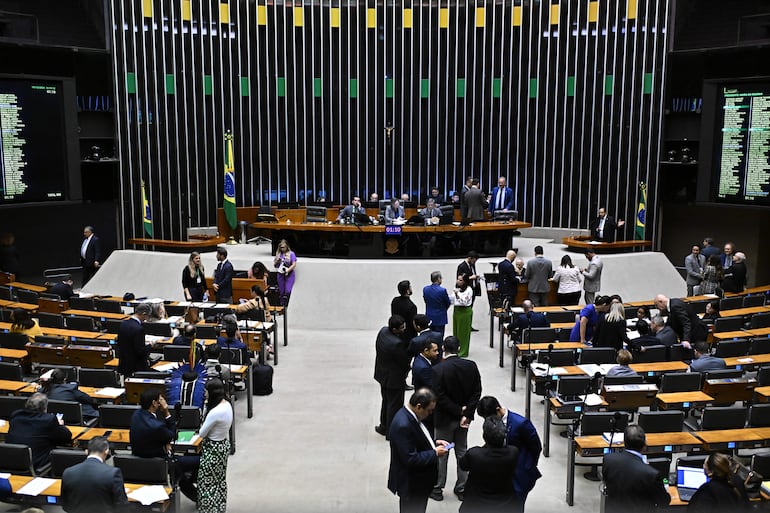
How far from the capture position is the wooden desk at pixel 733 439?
6555 millimetres

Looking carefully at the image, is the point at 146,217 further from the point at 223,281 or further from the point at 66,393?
the point at 66,393

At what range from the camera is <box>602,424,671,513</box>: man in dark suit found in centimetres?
505

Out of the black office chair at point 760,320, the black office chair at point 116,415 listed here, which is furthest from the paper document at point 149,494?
the black office chair at point 760,320

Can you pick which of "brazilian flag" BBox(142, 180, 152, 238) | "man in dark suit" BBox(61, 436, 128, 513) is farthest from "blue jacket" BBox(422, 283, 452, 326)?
"brazilian flag" BBox(142, 180, 152, 238)

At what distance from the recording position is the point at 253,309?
35.0ft

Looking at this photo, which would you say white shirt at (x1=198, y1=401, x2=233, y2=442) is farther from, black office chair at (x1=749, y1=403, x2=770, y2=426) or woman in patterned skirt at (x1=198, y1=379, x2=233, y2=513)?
black office chair at (x1=749, y1=403, x2=770, y2=426)

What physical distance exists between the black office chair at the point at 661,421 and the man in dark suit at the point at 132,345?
517 centimetres

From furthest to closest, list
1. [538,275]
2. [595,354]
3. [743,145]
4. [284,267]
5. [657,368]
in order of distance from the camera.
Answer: [743,145]
[284,267]
[538,275]
[595,354]
[657,368]

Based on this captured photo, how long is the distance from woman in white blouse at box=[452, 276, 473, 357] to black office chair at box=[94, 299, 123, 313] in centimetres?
510

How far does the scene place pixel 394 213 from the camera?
53.0 ft

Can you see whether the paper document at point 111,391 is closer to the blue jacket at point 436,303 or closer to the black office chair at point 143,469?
the black office chair at point 143,469

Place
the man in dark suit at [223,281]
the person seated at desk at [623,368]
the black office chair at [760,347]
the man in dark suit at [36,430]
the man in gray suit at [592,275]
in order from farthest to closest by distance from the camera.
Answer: the man in gray suit at [592,275] < the man in dark suit at [223,281] < the black office chair at [760,347] < the person seated at desk at [623,368] < the man in dark suit at [36,430]

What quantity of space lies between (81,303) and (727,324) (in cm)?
944

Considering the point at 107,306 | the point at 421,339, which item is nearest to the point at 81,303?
the point at 107,306
